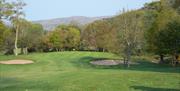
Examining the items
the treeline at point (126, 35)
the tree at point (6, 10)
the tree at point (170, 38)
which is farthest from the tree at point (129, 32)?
the tree at point (6, 10)

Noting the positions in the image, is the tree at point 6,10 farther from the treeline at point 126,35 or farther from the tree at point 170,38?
the tree at point 170,38

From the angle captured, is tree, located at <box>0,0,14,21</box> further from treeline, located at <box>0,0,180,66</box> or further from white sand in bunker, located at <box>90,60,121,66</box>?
white sand in bunker, located at <box>90,60,121,66</box>

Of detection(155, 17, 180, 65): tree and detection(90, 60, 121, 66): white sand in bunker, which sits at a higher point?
detection(155, 17, 180, 65): tree

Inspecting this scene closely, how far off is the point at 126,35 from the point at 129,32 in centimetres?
49

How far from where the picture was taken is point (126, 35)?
1727 inches

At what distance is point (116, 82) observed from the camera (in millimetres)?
19953

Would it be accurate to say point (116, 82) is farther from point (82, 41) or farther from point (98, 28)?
point (82, 41)

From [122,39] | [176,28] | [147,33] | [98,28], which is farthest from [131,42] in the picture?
[98,28]

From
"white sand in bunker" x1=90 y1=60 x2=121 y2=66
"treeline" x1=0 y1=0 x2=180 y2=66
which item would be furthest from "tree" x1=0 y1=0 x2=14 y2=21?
"white sand in bunker" x1=90 y1=60 x2=121 y2=66

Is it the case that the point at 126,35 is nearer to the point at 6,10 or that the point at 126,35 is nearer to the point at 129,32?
the point at 129,32

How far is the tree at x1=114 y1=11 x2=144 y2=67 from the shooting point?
43963mm

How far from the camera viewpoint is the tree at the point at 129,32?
43963 mm

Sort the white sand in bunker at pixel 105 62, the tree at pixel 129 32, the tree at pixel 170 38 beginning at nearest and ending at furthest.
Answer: the tree at pixel 129 32
the tree at pixel 170 38
the white sand in bunker at pixel 105 62

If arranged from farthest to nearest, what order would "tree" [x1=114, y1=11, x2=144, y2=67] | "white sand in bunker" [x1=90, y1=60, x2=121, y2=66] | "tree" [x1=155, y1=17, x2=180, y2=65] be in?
"white sand in bunker" [x1=90, y1=60, x2=121, y2=66] < "tree" [x1=155, y1=17, x2=180, y2=65] < "tree" [x1=114, y1=11, x2=144, y2=67]
